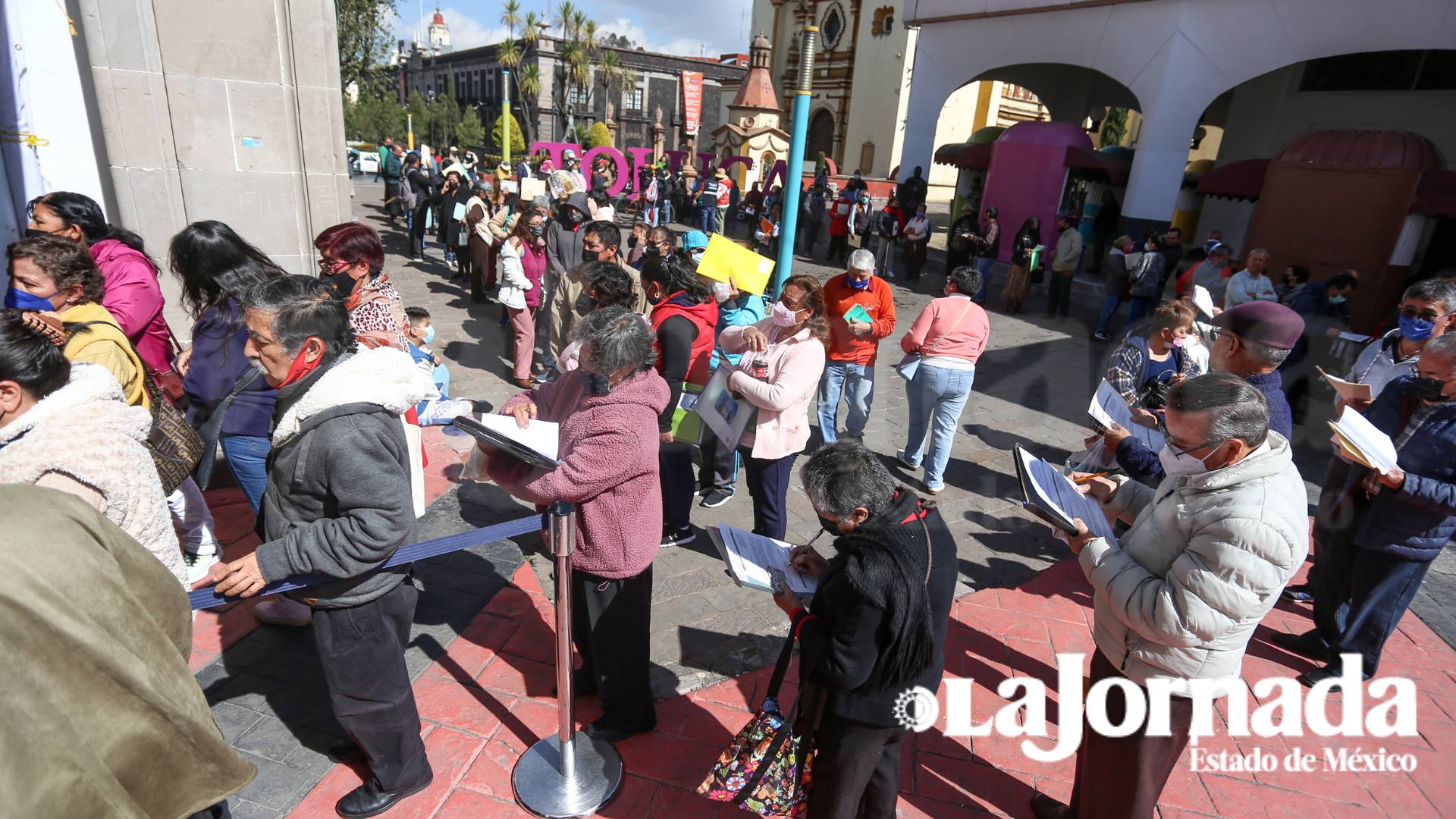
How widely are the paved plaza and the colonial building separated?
4509 cm

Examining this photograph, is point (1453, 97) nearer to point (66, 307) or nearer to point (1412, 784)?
point (1412, 784)

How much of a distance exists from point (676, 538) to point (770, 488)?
2.42ft

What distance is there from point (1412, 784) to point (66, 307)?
6107 mm

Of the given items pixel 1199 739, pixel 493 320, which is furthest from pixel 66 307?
pixel 493 320

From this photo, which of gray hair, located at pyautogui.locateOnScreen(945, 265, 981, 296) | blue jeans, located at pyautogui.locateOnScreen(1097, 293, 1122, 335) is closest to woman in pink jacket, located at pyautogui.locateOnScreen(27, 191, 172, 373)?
gray hair, located at pyautogui.locateOnScreen(945, 265, 981, 296)

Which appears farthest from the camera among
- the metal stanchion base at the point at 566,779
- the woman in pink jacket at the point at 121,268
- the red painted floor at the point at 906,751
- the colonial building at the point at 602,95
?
the colonial building at the point at 602,95

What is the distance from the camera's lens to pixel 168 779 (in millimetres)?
1327

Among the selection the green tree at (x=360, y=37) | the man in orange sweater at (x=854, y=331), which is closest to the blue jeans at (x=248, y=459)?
the man in orange sweater at (x=854, y=331)

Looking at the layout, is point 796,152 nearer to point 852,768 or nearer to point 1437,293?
point 1437,293

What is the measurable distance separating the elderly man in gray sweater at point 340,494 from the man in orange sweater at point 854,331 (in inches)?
146

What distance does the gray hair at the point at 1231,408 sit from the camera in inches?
78.8

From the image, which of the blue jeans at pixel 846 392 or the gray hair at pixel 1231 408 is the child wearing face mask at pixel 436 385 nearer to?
the gray hair at pixel 1231 408

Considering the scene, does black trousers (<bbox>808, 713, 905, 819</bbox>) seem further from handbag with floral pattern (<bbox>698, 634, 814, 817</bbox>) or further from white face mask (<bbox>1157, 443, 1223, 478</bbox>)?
→ white face mask (<bbox>1157, 443, 1223, 478</bbox>)

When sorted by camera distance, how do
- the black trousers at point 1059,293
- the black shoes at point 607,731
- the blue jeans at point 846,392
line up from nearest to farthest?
the black shoes at point 607,731 < the blue jeans at point 846,392 < the black trousers at point 1059,293
